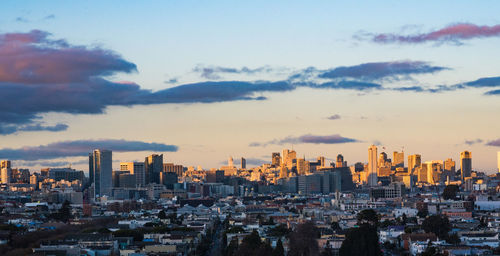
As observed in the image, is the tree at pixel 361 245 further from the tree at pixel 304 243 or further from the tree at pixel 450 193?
the tree at pixel 450 193

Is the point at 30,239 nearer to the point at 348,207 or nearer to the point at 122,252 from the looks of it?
the point at 122,252

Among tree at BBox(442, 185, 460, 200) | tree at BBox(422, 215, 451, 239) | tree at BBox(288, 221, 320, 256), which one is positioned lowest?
tree at BBox(288, 221, 320, 256)

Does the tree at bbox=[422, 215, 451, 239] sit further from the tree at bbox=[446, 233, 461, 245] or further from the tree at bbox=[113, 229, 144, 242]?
the tree at bbox=[113, 229, 144, 242]

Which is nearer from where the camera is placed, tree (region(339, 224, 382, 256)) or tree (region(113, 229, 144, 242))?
tree (region(339, 224, 382, 256))

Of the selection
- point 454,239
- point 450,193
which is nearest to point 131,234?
point 454,239

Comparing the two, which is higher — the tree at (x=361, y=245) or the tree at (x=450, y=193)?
the tree at (x=450, y=193)

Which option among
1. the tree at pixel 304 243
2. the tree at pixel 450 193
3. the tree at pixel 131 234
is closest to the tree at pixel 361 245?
the tree at pixel 304 243

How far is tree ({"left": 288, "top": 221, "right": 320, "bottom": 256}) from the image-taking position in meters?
69.2

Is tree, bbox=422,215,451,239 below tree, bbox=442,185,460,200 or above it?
below

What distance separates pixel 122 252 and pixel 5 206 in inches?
3218

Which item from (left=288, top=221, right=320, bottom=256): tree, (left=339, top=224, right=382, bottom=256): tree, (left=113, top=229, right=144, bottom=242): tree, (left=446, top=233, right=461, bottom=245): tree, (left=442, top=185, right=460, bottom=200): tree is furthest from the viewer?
(left=442, top=185, right=460, bottom=200): tree

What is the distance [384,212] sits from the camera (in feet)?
409

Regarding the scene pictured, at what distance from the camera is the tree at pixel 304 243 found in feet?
227

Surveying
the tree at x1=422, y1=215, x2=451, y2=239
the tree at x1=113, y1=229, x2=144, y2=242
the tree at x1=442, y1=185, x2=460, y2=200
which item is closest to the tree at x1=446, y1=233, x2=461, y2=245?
the tree at x1=422, y1=215, x2=451, y2=239
